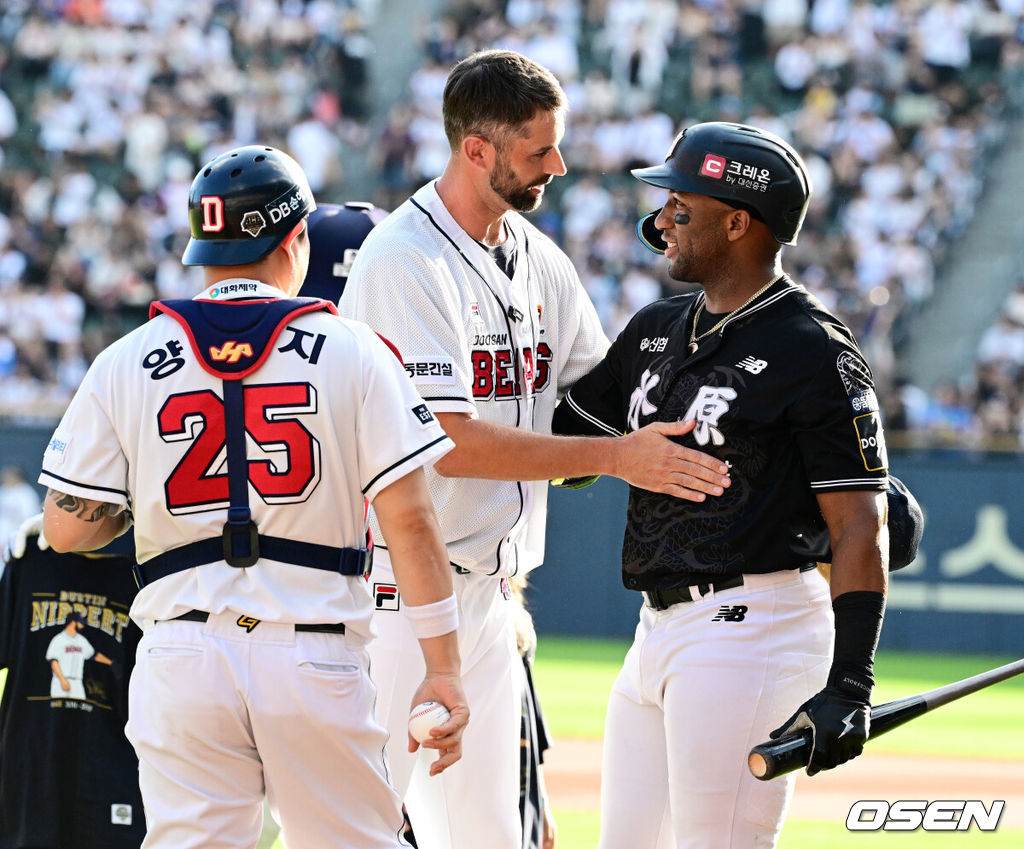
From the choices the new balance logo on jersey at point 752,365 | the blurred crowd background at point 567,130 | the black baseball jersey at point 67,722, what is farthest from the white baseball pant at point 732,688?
the blurred crowd background at point 567,130

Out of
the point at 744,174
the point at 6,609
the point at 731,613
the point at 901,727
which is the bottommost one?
the point at 901,727

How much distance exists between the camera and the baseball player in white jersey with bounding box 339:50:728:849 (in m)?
4.38

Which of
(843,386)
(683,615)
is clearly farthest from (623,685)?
(843,386)

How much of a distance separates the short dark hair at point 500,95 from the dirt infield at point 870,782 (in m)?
4.39

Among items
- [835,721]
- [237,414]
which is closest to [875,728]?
[835,721]

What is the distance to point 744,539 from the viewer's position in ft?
12.6

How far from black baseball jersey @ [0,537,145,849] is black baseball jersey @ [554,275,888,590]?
1727 mm

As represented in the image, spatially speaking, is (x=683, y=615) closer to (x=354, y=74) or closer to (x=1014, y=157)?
(x=1014, y=157)

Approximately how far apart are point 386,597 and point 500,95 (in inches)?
63.0

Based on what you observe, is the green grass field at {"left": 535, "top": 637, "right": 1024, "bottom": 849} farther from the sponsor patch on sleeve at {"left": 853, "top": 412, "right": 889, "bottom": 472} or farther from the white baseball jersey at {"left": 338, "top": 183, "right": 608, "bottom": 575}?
the sponsor patch on sleeve at {"left": 853, "top": 412, "right": 889, "bottom": 472}

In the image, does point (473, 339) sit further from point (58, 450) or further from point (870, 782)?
point (870, 782)

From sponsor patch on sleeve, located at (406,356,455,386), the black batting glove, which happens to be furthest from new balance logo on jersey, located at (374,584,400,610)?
the black batting glove

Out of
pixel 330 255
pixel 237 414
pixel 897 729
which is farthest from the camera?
pixel 897 729

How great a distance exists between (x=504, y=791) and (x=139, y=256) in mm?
14943
